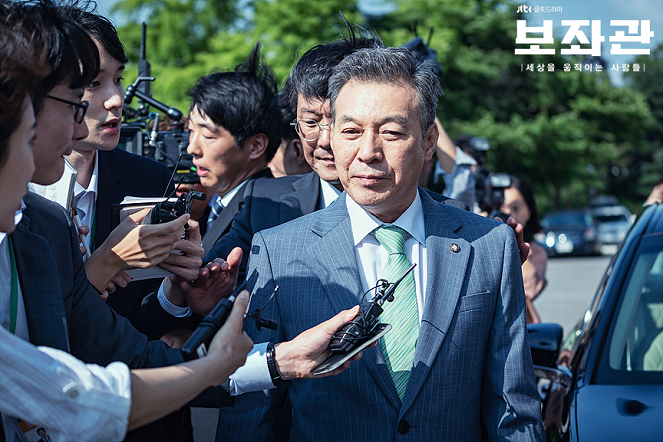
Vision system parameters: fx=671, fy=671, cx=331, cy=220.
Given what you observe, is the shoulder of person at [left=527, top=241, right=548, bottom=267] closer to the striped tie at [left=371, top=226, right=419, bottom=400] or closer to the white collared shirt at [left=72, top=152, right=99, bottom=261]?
the striped tie at [left=371, top=226, right=419, bottom=400]

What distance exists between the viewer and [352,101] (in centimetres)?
219

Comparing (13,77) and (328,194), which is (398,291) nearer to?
(328,194)

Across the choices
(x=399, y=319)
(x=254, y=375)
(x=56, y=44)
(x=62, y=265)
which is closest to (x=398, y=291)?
(x=399, y=319)

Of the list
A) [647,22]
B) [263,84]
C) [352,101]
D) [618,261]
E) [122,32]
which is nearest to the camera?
[352,101]

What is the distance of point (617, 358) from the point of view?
113 inches

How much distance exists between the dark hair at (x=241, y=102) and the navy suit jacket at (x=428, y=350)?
1.47 m

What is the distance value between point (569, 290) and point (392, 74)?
1327 centimetres

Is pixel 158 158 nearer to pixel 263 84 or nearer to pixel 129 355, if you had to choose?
pixel 263 84

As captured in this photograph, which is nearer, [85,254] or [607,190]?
[85,254]

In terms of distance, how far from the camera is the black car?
2.47 m

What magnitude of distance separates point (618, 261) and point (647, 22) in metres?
7.09

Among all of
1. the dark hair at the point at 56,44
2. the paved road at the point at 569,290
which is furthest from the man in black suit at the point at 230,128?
the paved road at the point at 569,290

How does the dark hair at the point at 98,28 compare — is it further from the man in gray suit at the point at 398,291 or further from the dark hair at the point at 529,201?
the dark hair at the point at 529,201

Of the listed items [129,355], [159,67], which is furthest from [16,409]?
[159,67]
